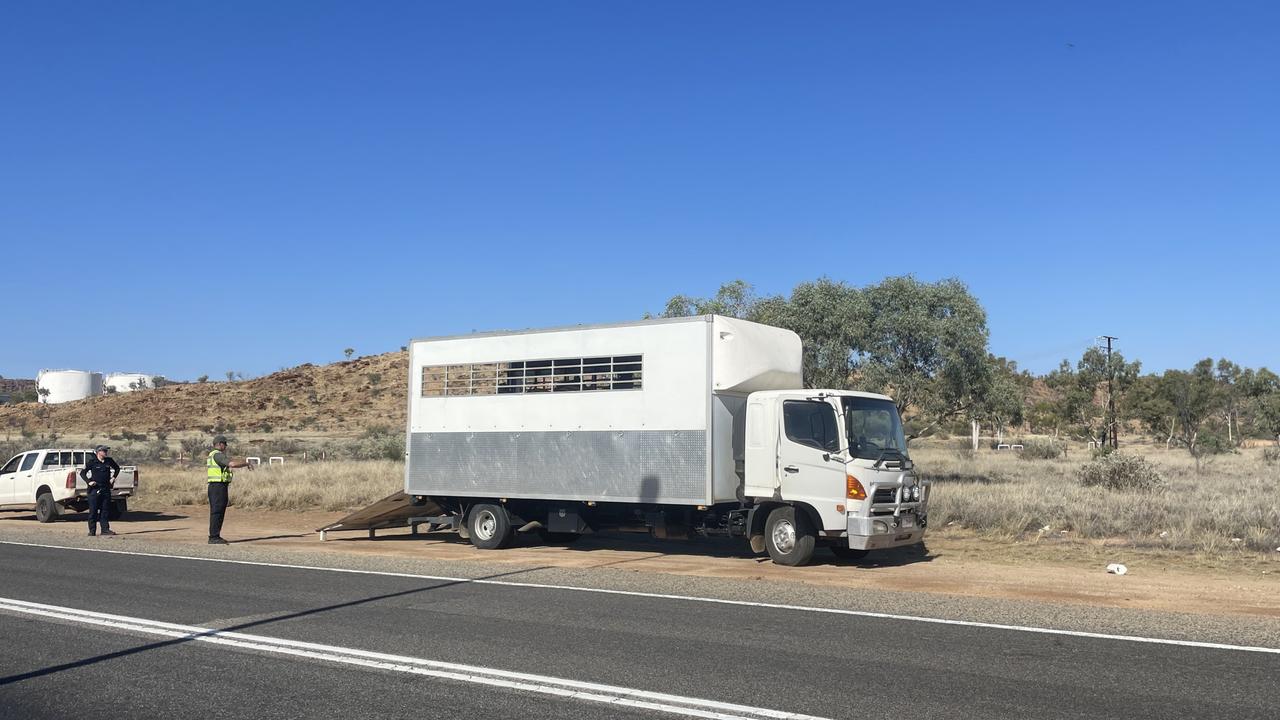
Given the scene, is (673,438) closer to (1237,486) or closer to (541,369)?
(541,369)

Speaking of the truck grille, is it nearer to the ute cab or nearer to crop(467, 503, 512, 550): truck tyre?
the ute cab

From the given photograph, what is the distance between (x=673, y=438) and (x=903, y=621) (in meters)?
5.48

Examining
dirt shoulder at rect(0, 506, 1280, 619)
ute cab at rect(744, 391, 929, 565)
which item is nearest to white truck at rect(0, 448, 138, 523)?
dirt shoulder at rect(0, 506, 1280, 619)

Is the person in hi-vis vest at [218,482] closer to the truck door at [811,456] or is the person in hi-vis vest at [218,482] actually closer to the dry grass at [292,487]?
the dry grass at [292,487]

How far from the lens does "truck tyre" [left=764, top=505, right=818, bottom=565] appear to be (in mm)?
14055

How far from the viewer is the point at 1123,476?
24.4 meters

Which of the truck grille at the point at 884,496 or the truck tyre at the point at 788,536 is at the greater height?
the truck grille at the point at 884,496

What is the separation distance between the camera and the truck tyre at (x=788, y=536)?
14055 mm

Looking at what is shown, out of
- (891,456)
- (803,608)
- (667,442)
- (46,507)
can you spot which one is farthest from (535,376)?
(46,507)

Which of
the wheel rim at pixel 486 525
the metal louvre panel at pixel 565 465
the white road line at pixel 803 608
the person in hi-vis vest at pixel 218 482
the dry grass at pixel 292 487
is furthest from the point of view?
the dry grass at pixel 292 487

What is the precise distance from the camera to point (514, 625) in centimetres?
931

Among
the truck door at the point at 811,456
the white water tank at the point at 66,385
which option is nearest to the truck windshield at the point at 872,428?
the truck door at the point at 811,456

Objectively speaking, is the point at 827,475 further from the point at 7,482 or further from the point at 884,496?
the point at 7,482

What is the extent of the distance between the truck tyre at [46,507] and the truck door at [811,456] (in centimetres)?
1807
